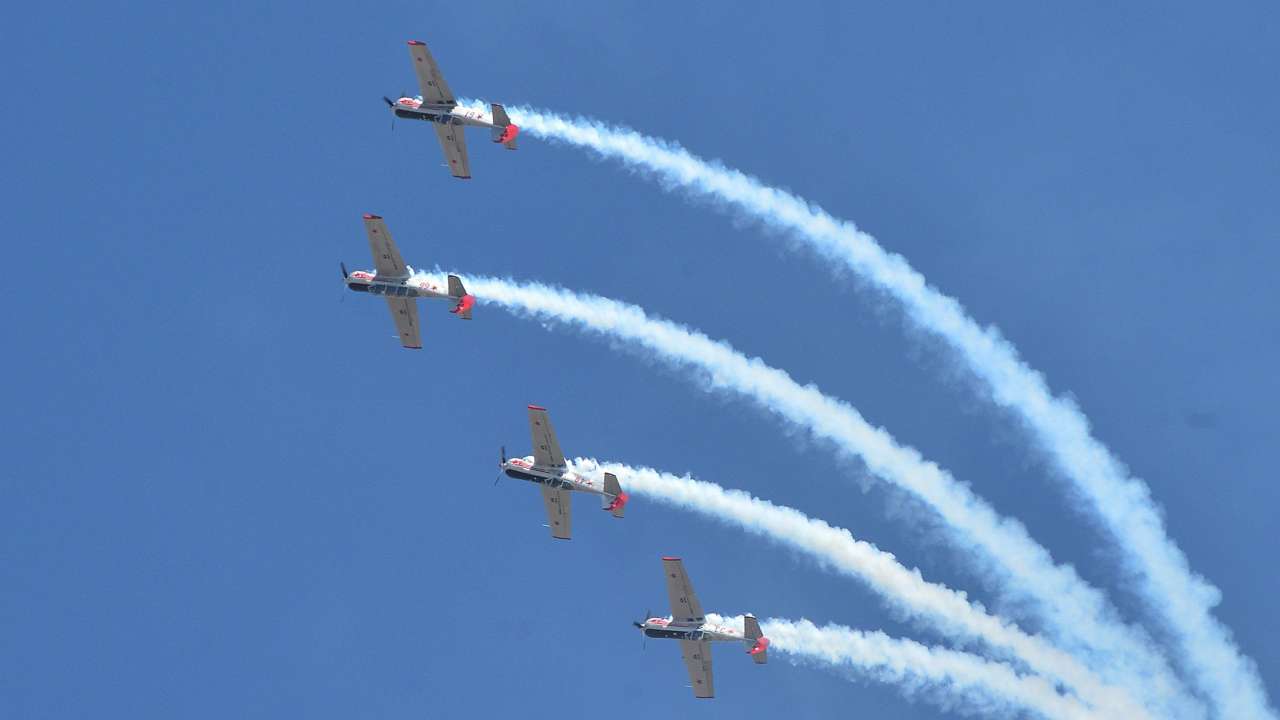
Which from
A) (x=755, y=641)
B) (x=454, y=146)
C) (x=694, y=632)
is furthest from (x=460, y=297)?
(x=755, y=641)

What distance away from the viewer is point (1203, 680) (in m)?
85.1

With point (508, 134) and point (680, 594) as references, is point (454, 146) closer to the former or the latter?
point (508, 134)

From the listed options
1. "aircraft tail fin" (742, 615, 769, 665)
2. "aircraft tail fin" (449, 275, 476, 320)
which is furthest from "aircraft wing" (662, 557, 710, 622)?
"aircraft tail fin" (449, 275, 476, 320)

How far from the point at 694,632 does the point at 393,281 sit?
2269 centimetres

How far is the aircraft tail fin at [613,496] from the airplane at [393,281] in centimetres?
1146

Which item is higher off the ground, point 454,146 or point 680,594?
point 454,146

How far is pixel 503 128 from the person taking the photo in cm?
9538

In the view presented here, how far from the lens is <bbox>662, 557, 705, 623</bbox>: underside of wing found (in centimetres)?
9075

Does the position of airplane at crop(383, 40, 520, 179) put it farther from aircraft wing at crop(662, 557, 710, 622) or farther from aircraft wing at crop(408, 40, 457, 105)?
aircraft wing at crop(662, 557, 710, 622)

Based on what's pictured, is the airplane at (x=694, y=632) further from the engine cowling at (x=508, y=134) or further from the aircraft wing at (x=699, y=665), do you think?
the engine cowling at (x=508, y=134)

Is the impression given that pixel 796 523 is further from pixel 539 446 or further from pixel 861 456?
pixel 539 446

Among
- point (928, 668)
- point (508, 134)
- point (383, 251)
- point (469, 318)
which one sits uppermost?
point (508, 134)

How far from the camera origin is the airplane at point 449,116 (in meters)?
94.9

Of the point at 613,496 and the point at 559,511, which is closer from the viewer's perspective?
the point at 613,496
